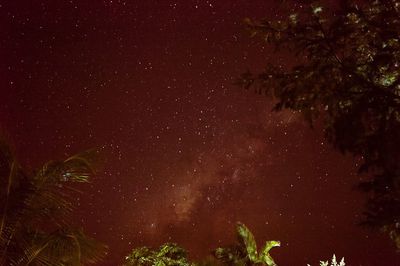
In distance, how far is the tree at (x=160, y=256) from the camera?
19203mm

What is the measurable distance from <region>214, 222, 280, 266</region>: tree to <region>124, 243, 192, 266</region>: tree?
2380 millimetres

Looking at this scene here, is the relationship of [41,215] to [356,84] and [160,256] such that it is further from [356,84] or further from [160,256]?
[160,256]

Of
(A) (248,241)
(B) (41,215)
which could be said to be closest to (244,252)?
(A) (248,241)

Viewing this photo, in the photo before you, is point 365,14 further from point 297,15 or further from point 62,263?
point 62,263

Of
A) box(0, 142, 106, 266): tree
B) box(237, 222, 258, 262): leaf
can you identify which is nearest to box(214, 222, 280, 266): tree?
box(237, 222, 258, 262): leaf

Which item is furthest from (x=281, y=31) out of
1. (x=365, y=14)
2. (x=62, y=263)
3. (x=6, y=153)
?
(x=62, y=263)

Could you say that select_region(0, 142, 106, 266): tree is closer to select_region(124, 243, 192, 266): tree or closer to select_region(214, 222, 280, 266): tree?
select_region(124, 243, 192, 266): tree

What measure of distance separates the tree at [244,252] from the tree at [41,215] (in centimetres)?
1552

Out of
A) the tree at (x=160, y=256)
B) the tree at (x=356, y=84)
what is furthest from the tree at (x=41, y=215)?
the tree at (x=160, y=256)

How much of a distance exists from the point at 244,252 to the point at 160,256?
4722 millimetres

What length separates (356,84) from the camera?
5.50 meters

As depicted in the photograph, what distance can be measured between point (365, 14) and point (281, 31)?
1052mm

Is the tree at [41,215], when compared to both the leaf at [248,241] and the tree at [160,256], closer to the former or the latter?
the tree at [160,256]

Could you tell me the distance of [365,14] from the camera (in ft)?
17.9
